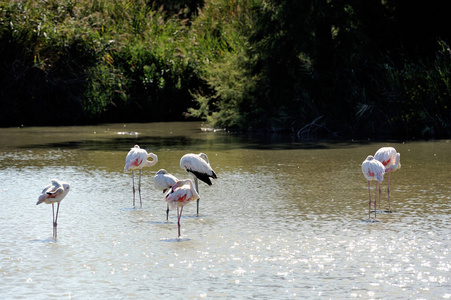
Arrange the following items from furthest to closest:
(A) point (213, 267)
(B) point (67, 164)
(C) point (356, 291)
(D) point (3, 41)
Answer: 1. (D) point (3, 41)
2. (B) point (67, 164)
3. (A) point (213, 267)
4. (C) point (356, 291)

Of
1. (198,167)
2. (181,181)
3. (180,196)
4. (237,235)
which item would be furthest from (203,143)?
(237,235)

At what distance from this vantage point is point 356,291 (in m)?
6.01

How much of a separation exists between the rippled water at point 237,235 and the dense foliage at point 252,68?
5.54 metres

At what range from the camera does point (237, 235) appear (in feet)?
26.8

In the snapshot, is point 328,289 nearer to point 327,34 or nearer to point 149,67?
point 327,34

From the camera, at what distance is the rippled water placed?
6.21 metres

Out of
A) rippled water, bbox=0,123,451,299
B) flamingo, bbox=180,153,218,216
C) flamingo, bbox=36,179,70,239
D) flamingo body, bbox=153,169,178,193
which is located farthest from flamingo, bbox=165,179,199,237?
flamingo, bbox=180,153,218,216

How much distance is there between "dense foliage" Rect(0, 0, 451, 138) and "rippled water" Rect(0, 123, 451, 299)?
554cm

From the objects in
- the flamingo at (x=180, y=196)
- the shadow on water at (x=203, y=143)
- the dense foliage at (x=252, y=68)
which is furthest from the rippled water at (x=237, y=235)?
the dense foliage at (x=252, y=68)

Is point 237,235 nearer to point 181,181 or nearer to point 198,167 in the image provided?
point 181,181

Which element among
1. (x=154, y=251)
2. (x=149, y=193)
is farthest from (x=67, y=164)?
(x=154, y=251)

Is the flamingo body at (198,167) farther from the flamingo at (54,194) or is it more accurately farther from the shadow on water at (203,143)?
the shadow on water at (203,143)

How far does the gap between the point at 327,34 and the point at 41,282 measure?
16286 mm

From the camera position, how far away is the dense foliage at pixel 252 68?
2042 cm
